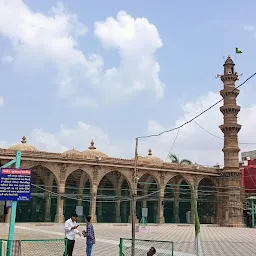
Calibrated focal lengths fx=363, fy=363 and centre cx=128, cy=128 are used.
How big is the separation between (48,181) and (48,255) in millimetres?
33202

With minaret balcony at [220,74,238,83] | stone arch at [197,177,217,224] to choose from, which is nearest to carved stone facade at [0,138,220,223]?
stone arch at [197,177,217,224]

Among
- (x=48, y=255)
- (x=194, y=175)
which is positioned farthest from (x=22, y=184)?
(x=194, y=175)

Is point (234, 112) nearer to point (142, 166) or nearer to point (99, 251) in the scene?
point (142, 166)

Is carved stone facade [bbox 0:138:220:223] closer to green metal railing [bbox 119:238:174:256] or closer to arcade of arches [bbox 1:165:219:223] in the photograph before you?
arcade of arches [bbox 1:165:219:223]

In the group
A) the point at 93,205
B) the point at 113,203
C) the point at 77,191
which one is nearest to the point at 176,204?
the point at 113,203

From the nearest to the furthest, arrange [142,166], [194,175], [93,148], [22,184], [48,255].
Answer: [22,184] < [48,255] < [142,166] < [194,175] < [93,148]

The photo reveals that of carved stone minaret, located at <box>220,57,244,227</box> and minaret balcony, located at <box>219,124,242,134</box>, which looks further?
minaret balcony, located at <box>219,124,242,134</box>

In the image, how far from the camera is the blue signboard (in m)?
11.0

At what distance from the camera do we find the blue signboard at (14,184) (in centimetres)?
1103

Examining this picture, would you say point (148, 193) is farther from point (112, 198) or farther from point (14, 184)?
point (14, 184)

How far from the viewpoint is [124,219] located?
4978 cm

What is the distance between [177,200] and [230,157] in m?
9.08

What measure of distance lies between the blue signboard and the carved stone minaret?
39.3 meters

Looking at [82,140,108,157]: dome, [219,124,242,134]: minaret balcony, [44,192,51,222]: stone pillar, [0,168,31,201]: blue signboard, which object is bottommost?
[44,192,51,222]: stone pillar
